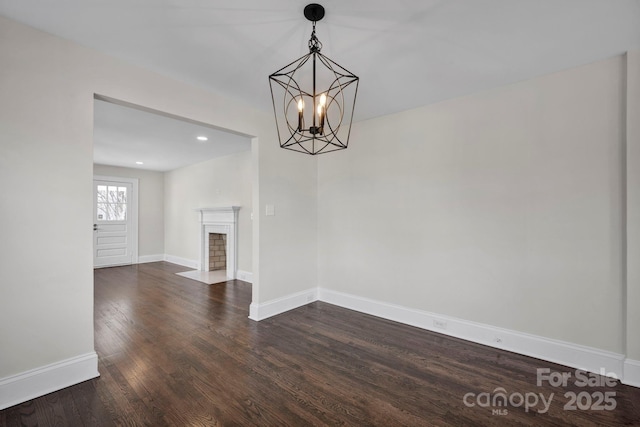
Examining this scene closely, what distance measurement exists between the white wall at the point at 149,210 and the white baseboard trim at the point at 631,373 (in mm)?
8298

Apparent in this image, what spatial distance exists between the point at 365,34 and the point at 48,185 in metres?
2.41

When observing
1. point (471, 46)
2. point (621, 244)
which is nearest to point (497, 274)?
point (621, 244)

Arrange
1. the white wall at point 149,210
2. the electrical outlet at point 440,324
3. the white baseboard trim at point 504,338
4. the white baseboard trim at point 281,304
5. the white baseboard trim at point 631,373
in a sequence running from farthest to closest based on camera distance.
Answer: the white wall at point 149,210 → the white baseboard trim at point 281,304 → the electrical outlet at point 440,324 → the white baseboard trim at point 504,338 → the white baseboard trim at point 631,373

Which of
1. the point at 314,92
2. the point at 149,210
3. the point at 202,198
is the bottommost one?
the point at 149,210

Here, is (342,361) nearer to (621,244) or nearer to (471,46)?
(621,244)

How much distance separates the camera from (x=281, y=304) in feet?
11.4

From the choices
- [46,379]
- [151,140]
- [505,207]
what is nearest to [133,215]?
[151,140]

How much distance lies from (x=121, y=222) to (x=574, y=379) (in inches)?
322

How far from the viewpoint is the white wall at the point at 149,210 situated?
6.98 m

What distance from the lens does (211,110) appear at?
9.22 feet

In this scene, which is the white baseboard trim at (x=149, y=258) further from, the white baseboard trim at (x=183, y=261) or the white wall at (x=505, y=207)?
the white wall at (x=505, y=207)

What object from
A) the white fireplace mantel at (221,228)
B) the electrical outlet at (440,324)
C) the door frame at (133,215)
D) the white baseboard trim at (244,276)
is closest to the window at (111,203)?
the door frame at (133,215)

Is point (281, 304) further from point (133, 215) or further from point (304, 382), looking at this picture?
point (133, 215)

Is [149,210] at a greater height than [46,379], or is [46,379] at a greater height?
[149,210]
